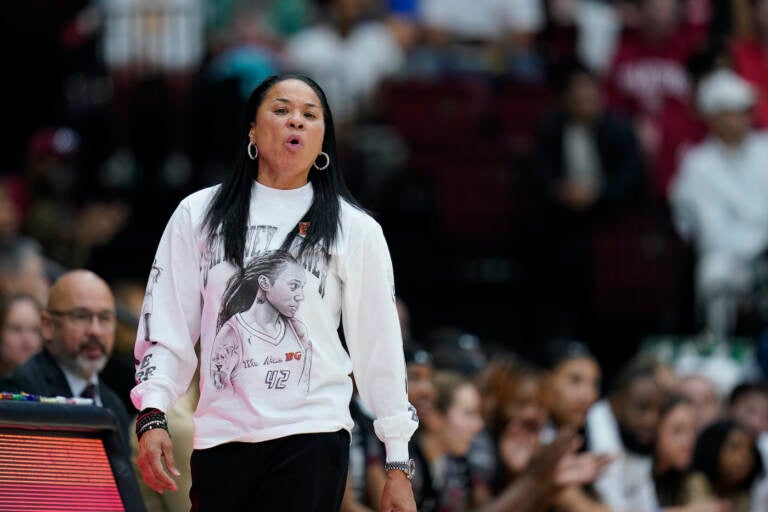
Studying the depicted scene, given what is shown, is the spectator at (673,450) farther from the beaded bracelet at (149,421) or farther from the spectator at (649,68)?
the spectator at (649,68)

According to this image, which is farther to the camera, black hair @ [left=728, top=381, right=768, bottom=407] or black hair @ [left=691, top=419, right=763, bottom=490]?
black hair @ [left=728, top=381, right=768, bottom=407]

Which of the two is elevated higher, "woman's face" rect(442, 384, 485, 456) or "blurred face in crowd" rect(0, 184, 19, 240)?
"blurred face in crowd" rect(0, 184, 19, 240)

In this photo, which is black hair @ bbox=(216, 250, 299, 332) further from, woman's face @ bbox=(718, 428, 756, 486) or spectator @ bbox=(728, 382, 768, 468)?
spectator @ bbox=(728, 382, 768, 468)

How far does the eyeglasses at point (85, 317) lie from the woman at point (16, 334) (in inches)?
40.4

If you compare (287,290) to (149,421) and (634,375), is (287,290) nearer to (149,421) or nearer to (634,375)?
(149,421)

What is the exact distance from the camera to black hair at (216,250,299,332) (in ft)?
14.8

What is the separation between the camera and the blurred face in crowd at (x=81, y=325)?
20.0 feet

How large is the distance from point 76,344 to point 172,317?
1.57 m

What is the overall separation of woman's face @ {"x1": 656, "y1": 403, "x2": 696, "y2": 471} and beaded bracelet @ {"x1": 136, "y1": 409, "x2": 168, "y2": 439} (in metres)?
4.67

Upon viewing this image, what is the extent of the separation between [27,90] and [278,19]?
2.22 meters

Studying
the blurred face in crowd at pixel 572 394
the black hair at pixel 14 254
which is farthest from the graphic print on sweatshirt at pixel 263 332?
the black hair at pixel 14 254

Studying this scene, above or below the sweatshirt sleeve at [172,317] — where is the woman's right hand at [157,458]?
below

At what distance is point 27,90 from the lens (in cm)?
1393

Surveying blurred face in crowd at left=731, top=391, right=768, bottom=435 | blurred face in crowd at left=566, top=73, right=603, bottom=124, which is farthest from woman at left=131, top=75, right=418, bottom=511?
blurred face in crowd at left=566, top=73, right=603, bottom=124
